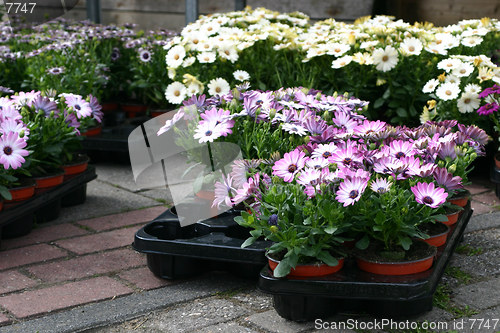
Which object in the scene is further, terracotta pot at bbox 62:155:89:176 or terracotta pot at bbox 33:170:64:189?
terracotta pot at bbox 62:155:89:176

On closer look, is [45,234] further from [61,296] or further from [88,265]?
[61,296]

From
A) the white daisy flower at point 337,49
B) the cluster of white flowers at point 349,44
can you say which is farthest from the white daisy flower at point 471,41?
the white daisy flower at point 337,49

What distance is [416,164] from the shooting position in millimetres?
2285

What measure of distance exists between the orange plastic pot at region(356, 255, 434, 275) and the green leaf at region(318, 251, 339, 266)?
0.42 ft

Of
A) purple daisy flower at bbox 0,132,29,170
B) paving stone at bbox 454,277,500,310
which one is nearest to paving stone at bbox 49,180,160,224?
purple daisy flower at bbox 0,132,29,170

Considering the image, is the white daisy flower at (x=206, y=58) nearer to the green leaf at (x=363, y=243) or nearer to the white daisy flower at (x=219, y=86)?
the white daisy flower at (x=219, y=86)

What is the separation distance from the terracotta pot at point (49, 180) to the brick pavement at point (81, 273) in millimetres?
202

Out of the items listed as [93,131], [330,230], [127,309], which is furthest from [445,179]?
[93,131]

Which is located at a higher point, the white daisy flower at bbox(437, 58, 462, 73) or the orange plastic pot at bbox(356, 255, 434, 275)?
the white daisy flower at bbox(437, 58, 462, 73)

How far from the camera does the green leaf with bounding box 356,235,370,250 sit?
2.28 metres

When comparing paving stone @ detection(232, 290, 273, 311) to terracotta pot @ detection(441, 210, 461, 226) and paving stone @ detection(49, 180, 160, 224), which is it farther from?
paving stone @ detection(49, 180, 160, 224)

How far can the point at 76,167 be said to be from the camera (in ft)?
11.8

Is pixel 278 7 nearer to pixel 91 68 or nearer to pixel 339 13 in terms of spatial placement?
pixel 339 13

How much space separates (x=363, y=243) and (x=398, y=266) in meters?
0.13
